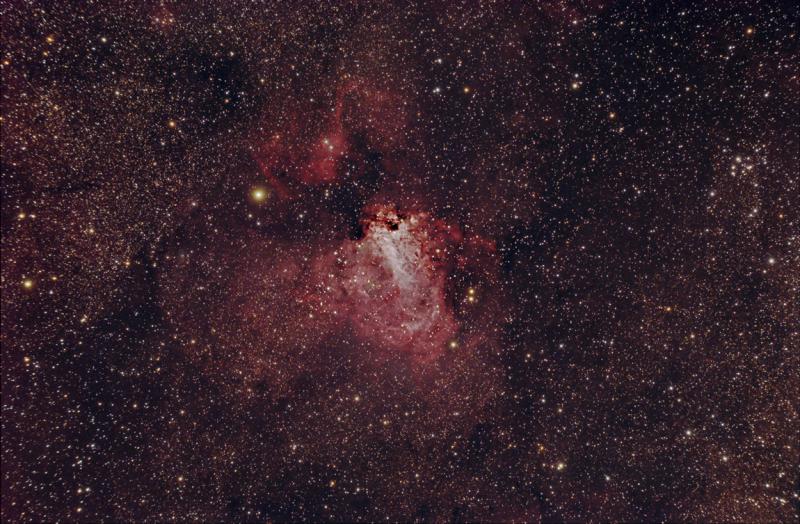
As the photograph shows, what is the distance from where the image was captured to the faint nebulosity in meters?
1.18

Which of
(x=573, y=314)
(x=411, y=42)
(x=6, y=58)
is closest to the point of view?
(x=6, y=58)

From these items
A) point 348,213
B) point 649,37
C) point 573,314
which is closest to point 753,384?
point 573,314

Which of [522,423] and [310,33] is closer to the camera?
[310,33]

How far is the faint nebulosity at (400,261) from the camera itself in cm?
118

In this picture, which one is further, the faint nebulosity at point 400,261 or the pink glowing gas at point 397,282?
the pink glowing gas at point 397,282

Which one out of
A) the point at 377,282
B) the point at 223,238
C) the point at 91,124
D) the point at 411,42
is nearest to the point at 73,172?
the point at 91,124

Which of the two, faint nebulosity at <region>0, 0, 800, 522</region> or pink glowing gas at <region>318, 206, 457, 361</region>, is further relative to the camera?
pink glowing gas at <region>318, 206, 457, 361</region>

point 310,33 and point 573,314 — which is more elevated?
point 310,33

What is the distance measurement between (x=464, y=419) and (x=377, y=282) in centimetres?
70

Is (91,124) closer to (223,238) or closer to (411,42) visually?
(223,238)

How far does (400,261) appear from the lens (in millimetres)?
1312

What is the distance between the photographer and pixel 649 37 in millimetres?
1225

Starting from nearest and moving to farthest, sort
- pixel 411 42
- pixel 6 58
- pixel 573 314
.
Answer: pixel 6 58, pixel 411 42, pixel 573 314

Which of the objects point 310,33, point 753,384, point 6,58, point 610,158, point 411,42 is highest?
point 6,58
